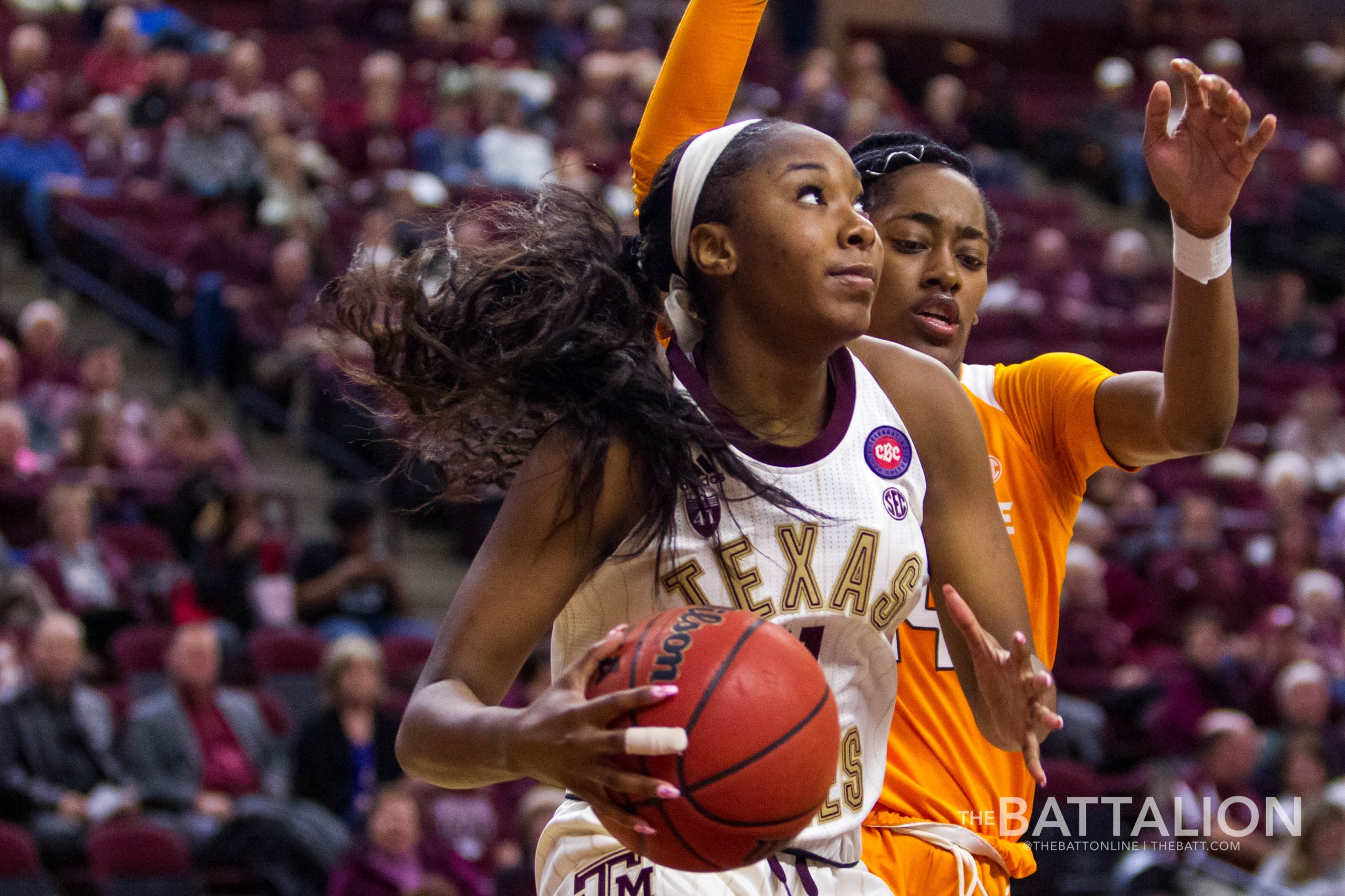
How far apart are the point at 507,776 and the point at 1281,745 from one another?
6.41 metres

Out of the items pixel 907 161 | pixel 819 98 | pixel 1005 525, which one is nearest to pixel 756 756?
pixel 1005 525

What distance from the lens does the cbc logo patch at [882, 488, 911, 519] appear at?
7.82 ft

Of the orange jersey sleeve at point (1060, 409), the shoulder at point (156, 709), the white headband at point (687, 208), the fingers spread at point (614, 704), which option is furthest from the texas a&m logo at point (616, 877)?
the shoulder at point (156, 709)

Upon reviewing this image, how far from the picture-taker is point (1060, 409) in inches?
126

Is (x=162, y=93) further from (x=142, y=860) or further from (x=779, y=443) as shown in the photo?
(x=779, y=443)

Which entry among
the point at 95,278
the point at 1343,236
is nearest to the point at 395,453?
the point at 95,278

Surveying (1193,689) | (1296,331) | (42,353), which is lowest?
(1193,689)

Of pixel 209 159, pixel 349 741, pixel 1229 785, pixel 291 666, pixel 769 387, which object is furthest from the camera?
pixel 209 159

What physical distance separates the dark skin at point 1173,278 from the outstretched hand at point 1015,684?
0.68 metres

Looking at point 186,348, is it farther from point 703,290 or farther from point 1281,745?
point 703,290

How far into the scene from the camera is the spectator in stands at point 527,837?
19.5ft

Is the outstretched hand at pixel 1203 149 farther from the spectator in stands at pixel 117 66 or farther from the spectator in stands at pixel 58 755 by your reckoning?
the spectator in stands at pixel 117 66

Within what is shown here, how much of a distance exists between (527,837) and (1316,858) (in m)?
3.03

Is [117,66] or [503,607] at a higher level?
[503,607]
